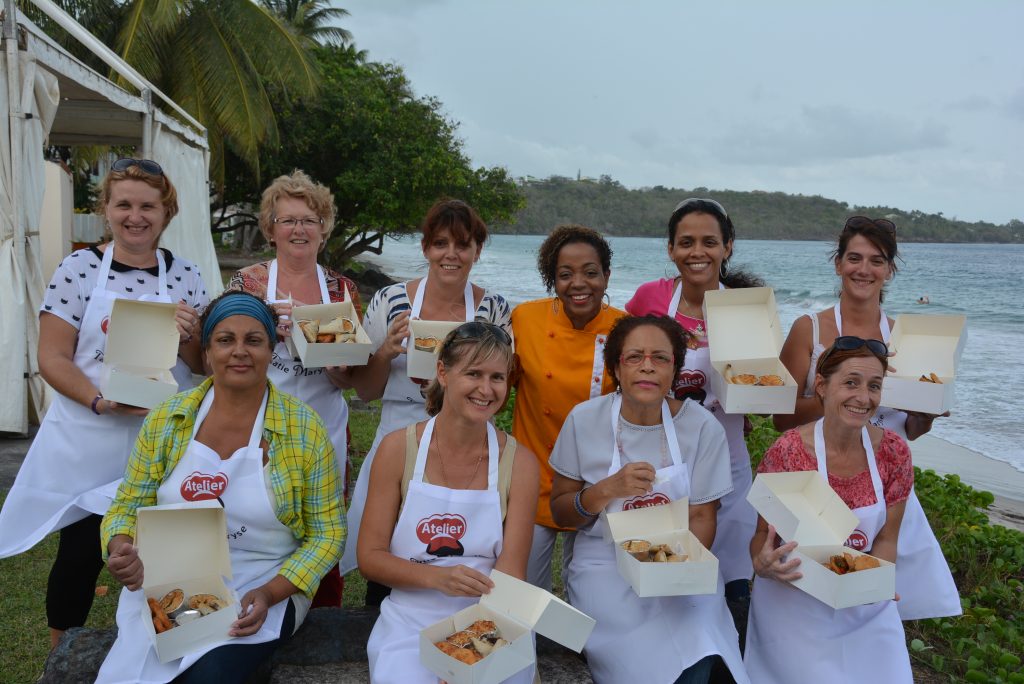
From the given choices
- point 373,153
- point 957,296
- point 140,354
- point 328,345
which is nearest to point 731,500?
point 328,345

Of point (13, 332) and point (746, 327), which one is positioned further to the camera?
point (13, 332)

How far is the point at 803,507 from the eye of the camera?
3102 mm

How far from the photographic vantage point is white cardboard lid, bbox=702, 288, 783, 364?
12.2ft

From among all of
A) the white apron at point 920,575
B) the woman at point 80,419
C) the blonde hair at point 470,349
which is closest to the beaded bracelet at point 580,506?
the blonde hair at point 470,349

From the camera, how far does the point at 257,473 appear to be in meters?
2.93

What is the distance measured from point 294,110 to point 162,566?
23.9m

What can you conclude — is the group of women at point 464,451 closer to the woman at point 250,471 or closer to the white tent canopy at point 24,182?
the woman at point 250,471

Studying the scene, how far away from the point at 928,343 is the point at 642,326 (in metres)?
1.50

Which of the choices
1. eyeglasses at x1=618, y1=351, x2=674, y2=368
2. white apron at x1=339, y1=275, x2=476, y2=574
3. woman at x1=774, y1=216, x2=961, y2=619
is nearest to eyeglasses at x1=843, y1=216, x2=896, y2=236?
woman at x1=774, y1=216, x2=961, y2=619

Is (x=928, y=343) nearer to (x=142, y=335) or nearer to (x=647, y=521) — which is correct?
(x=647, y=521)

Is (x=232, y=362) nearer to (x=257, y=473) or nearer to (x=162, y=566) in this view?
(x=257, y=473)

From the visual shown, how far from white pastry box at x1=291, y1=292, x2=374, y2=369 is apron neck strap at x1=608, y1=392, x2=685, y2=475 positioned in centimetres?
110

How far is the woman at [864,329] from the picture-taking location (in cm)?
351

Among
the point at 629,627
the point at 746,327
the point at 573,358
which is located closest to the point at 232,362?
the point at 573,358
